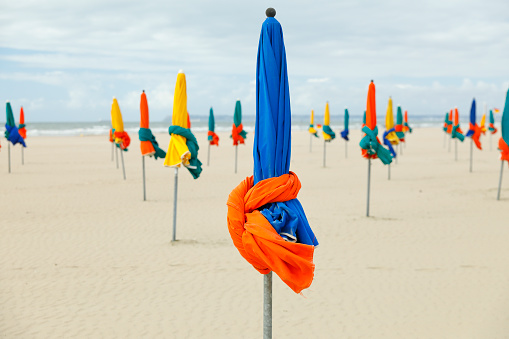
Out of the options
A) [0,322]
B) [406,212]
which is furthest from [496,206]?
[0,322]

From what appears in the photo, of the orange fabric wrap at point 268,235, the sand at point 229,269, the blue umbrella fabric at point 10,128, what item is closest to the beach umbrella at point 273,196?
the orange fabric wrap at point 268,235

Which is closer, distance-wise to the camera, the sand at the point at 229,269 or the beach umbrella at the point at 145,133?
the sand at the point at 229,269

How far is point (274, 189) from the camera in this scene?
9.98 ft

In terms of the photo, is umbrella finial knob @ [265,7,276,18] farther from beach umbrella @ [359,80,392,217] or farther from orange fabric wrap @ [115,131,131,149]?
orange fabric wrap @ [115,131,131,149]

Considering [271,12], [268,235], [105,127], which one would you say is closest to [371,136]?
[271,12]

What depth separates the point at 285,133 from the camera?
314 centimetres

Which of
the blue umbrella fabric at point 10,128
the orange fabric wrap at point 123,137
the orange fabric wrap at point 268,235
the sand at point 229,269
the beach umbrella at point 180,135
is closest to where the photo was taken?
the orange fabric wrap at point 268,235

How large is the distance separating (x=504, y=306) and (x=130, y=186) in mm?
13470

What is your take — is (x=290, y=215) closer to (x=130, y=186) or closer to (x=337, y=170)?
(x=130, y=186)

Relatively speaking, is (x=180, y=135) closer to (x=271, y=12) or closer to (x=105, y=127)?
(x=271, y=12)

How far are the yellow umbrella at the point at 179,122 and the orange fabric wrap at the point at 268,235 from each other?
652 cm

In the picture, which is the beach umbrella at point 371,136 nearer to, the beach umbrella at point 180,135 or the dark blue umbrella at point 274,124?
the beach umbrella at point 180,135

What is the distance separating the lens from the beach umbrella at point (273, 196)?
3.02 metres

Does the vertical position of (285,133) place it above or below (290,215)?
above
